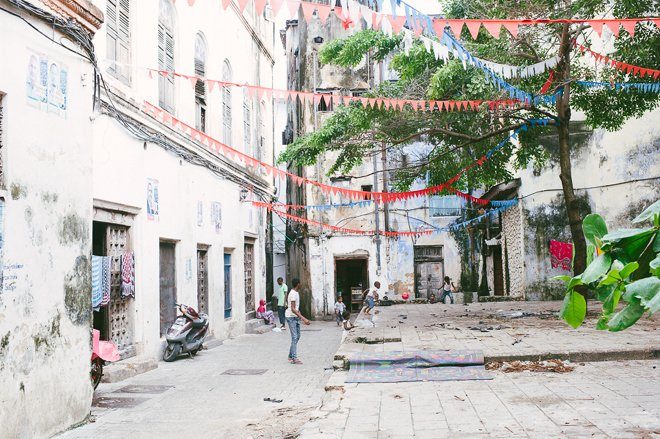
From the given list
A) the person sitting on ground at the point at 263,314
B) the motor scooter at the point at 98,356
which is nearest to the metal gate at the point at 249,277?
the person sitting on ground at the point at 263,314

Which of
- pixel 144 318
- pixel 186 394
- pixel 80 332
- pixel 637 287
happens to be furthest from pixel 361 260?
pixel 637 287

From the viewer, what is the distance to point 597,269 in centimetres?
178

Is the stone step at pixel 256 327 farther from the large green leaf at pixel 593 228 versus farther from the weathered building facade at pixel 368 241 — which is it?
the large green leaf at pixel 593 228

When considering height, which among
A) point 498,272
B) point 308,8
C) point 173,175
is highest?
point 308,8

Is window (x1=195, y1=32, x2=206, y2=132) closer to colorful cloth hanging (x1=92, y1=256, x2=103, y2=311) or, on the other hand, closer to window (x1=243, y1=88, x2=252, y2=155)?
window (x1=243, y1=88, x2=252, y2=155)

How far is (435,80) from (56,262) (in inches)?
282

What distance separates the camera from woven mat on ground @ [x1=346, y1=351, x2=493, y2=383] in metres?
7.97

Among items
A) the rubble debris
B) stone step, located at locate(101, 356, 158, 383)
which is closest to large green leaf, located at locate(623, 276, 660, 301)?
the rubble debris

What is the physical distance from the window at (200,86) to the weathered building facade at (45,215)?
7047 mm

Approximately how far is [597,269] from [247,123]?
18326mm

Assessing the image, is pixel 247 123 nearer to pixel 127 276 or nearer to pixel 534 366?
pixel 127 276

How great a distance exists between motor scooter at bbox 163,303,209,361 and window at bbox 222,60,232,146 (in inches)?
226

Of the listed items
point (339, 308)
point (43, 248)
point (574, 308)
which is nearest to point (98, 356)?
point (43, 248)

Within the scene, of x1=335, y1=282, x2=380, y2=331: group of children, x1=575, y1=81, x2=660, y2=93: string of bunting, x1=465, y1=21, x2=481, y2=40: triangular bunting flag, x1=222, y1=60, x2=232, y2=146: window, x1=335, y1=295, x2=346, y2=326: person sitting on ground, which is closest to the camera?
x1=465, y1=21, x2=481, y2=40: triangular bunting flag
